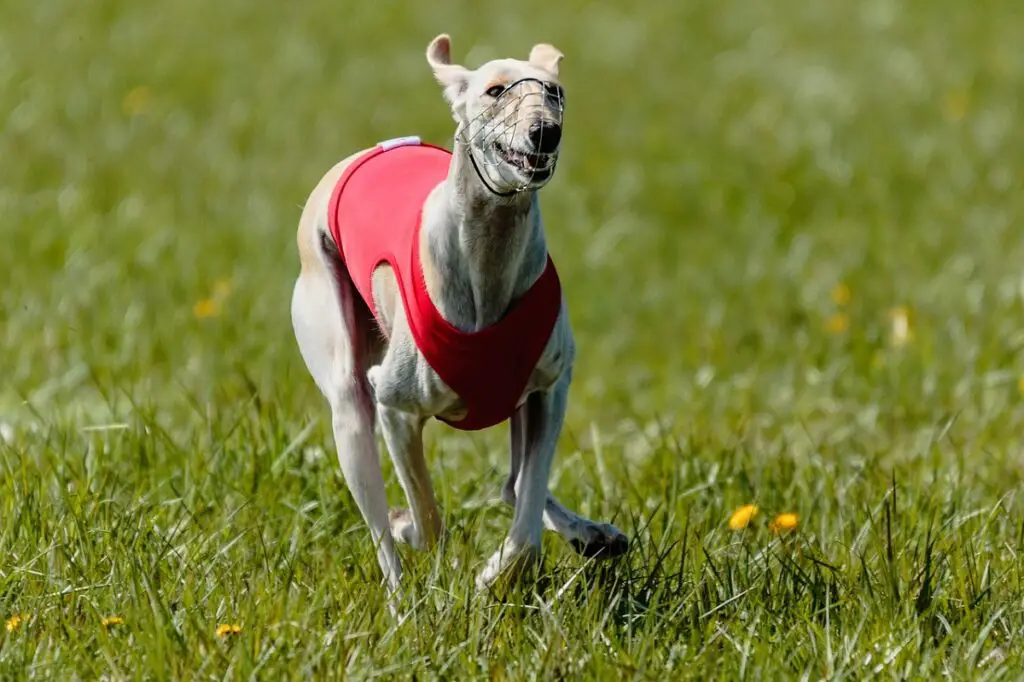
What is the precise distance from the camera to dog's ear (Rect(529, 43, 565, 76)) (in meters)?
3.39

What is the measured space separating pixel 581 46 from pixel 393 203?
24.1ft

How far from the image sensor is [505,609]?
3.50 m

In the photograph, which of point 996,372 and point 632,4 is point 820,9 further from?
point 996,372

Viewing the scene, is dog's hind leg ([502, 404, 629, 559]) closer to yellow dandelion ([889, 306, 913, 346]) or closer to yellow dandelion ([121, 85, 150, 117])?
yellow dandelion ([889, 306, 913, 346])

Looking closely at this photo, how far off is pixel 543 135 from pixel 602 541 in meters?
1.07

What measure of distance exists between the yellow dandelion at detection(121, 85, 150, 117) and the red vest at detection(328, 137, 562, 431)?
5.50m

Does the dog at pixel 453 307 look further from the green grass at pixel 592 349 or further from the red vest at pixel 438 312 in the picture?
the green grass at pixel 592 349

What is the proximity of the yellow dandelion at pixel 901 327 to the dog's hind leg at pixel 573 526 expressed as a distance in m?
2.81

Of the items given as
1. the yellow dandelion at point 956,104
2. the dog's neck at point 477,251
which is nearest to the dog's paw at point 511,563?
the dog's neck at point 477,251

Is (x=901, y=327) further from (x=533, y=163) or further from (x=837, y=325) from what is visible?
(x=533, y=163)

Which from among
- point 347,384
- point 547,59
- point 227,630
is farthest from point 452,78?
point 227,630

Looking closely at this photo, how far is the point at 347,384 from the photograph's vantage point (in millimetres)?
3838

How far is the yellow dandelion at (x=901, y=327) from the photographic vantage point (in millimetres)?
6367

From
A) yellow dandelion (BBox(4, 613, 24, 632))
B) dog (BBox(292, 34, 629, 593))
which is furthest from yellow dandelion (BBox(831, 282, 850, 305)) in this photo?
yellow dandelion (BBox(4, 613, 24, 632))
